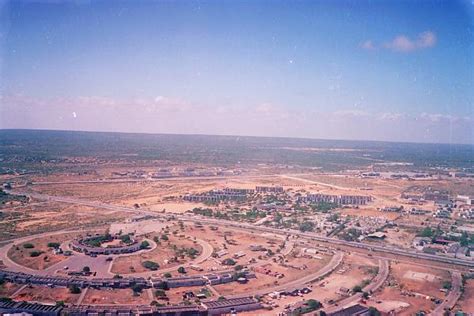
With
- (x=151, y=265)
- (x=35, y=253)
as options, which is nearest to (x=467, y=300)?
(x=151, y=265)

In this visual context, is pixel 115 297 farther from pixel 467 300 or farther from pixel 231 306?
pixel 467 300

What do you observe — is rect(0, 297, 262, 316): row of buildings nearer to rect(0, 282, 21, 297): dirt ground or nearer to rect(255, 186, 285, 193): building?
rect(0, 282, 21, 297): dirt ground

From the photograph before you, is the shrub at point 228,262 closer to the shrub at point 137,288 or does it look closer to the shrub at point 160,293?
the shrub at point 160,293

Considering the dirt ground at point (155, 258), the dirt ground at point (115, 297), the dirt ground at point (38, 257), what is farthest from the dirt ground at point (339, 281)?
the dirt ground at point (38, 257)

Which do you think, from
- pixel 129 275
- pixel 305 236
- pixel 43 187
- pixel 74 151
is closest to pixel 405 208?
pixel 305 236

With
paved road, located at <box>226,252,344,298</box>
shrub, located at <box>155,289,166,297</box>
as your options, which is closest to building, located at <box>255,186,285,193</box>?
paved road, located at <box>226,252,344,298</box>

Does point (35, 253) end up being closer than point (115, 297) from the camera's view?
No
